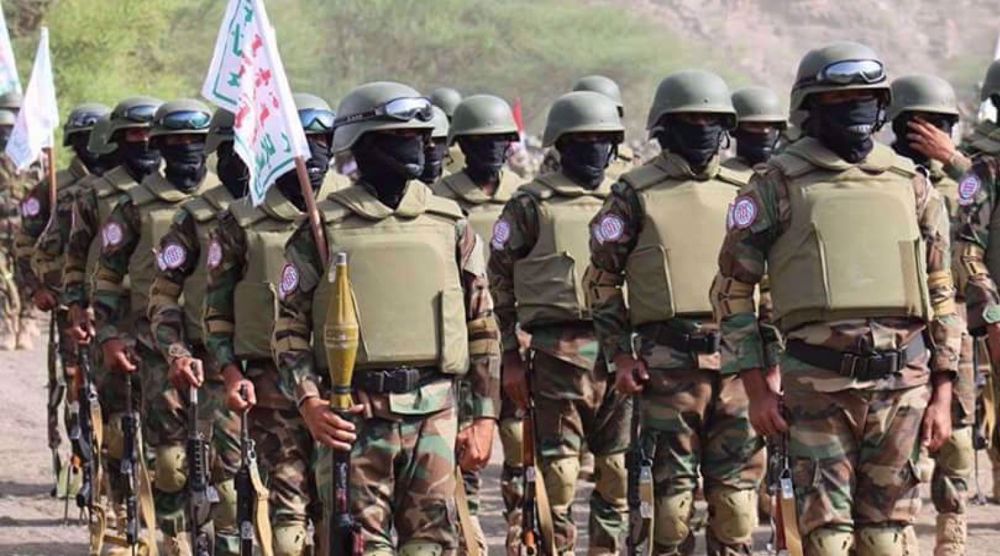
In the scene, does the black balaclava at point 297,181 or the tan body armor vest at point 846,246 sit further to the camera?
the black balaclava at point 297,181

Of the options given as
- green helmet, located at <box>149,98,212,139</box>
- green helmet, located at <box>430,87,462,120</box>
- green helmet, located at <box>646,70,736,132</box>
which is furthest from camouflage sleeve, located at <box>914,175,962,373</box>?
green helmet, located at <box>430,87,462,120</box>

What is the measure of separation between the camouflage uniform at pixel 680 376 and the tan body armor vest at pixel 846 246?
42.1 inches

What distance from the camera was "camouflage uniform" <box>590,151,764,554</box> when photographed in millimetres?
8875

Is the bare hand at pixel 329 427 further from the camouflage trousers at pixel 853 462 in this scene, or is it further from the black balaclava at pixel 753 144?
the black balaclava at pixel 753 144

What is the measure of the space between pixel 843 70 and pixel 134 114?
477 cm

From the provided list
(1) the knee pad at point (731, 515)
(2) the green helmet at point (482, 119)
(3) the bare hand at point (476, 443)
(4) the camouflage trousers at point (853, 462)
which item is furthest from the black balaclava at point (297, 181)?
(4) the camouflage trousers at point (853, 462)

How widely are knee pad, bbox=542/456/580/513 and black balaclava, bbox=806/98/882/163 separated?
2636 millimetres

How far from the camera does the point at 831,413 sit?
773cm

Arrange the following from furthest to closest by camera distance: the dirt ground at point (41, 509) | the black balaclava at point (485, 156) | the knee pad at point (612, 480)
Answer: the dirt ground at point (41, 509) → the black balaclava at point (485, 156) → the knee pad at point (612, 480)

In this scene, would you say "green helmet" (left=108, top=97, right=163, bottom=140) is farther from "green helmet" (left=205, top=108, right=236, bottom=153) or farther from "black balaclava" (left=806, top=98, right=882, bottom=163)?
"black balaclava" (left=806, top=98, right=882, bottom=163)

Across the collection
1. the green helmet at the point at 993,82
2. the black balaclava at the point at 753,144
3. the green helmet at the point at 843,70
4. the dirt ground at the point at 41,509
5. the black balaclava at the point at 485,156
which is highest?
the green helmet at the point at 843,70

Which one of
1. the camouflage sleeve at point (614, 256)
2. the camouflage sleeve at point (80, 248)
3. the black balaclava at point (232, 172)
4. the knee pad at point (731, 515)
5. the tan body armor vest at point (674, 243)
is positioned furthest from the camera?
the camouflage sleeve at point (80, 248)

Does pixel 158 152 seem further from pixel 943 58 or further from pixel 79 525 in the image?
pixel 943 58

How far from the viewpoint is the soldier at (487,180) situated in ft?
35.9
